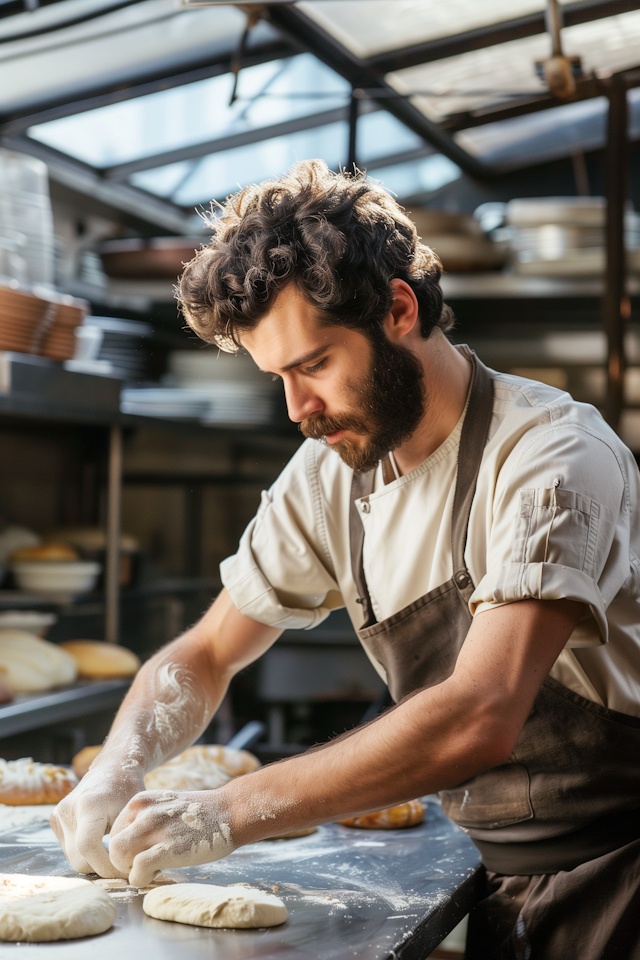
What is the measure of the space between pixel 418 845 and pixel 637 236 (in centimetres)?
215

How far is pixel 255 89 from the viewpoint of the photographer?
2918mm

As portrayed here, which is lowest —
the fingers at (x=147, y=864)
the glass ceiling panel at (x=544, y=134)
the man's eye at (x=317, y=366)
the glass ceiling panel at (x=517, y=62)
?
the fingers at (x=147, y=864)

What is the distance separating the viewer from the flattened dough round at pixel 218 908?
113cm

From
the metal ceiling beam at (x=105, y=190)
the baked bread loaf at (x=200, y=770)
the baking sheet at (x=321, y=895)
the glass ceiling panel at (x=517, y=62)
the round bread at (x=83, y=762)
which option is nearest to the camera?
the baking sheet at (x=321, y=895)

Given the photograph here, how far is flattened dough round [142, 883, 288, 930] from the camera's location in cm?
113

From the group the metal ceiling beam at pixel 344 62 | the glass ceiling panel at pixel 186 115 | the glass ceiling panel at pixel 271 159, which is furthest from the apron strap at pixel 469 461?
the glass ceiling panel at pixel 271 159

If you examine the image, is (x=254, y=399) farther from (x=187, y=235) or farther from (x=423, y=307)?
(x=423, y=307)

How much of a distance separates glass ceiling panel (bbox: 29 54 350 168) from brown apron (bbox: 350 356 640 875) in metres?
1.85

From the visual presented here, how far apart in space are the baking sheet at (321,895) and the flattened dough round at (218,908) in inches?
0.4

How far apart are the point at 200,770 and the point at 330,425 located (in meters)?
0.74

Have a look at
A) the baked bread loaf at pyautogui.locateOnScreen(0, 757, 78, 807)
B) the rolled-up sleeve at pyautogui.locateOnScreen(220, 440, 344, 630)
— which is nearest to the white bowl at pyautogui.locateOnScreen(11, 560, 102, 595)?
the baked bread loaf at pyautogui.locateOnScreen(0, 757, 78, 807)

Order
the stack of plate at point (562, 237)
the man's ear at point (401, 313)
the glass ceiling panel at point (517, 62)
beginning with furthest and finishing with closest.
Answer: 1. the stack of plate at point (562, 237)
2. the glass ceiling panel at point (517, 62)
3. the man's ear at point (401, 313)

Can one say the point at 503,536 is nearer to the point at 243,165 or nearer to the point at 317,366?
the point at 317,366

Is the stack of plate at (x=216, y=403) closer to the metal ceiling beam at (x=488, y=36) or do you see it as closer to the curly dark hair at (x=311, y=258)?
the metal ceiling beam at (x=488, y=36)
